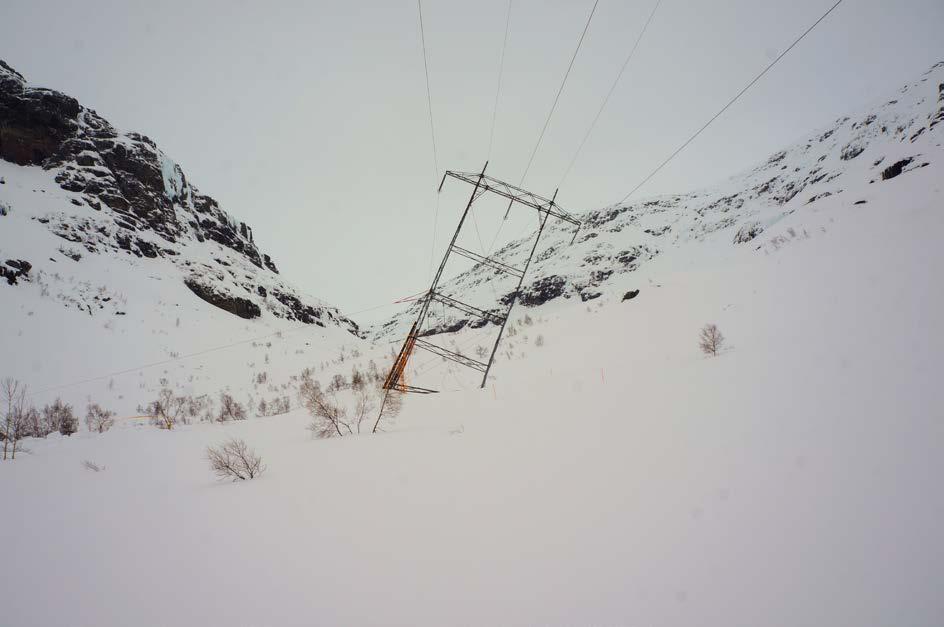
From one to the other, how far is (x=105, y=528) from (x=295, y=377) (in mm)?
18049

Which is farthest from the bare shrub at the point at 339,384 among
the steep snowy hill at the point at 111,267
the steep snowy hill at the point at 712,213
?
the steep snowy hill at the point at 712,213

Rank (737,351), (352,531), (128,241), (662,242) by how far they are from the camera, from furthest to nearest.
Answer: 1. (662,242)
2. (128,241)
3. (737,351)
4. (352,531)

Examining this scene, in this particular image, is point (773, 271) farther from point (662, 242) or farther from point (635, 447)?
point (662, 242)

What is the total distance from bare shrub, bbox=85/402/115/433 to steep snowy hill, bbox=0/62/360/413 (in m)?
0.92

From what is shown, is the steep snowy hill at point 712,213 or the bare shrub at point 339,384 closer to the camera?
the bare shrub at point 339,384

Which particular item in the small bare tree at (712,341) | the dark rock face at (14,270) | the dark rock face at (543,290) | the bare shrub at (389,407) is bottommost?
the bare shrub at (389,407)

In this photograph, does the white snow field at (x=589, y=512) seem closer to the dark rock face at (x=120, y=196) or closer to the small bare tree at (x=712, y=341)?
the small bare tree at (x=712, y=341)

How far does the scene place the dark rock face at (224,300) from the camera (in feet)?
91.9

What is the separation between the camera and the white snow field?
1.66 m

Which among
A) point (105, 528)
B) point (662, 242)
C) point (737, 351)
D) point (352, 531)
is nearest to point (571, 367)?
point (737, 351)

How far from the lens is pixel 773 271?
32.3 feet

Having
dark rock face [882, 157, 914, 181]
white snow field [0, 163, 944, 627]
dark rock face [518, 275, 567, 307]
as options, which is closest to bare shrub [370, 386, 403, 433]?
white snow field [0, 163, 944, 627]

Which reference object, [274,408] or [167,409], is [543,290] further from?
[167,409]

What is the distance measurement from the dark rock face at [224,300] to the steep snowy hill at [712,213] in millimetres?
19000
